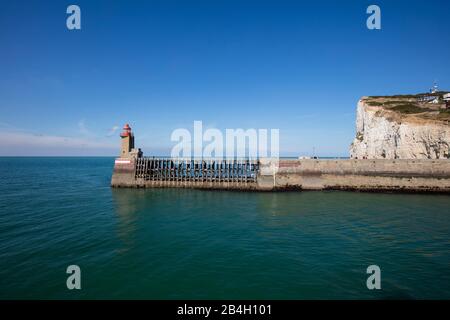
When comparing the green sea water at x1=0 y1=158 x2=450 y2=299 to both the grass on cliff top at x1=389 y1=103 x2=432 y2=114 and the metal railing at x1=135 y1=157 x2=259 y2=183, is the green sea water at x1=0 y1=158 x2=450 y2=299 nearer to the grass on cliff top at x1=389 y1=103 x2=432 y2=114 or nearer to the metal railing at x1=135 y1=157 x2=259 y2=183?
the metal railing at x1=135 y1=157 x2=259 y2=183

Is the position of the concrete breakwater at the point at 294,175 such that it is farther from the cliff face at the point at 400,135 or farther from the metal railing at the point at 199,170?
the cliff face at the point at 400,135

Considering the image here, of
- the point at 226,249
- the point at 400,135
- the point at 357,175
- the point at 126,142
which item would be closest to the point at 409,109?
the point at 400,135

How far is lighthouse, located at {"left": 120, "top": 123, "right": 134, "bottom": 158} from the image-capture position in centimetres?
3694

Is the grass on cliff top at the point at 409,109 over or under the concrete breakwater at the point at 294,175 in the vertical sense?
over

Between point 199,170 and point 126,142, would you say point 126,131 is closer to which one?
point 126,142

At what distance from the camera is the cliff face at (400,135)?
36500 mm

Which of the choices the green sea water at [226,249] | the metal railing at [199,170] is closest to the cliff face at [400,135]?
the green sea water at [226,249]

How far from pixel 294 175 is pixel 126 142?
25.5 meters

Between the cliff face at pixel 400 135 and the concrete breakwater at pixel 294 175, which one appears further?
the cliff face at pixel 400 135

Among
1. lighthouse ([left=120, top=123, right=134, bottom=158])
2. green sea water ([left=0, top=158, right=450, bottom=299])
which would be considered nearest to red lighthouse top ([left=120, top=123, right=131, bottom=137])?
lighthouse ([left=120, top=123, right=134, bottom=158])

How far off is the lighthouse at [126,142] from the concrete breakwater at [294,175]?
0.93m

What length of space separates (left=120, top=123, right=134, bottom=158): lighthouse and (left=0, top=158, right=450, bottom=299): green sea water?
41.6 ft
